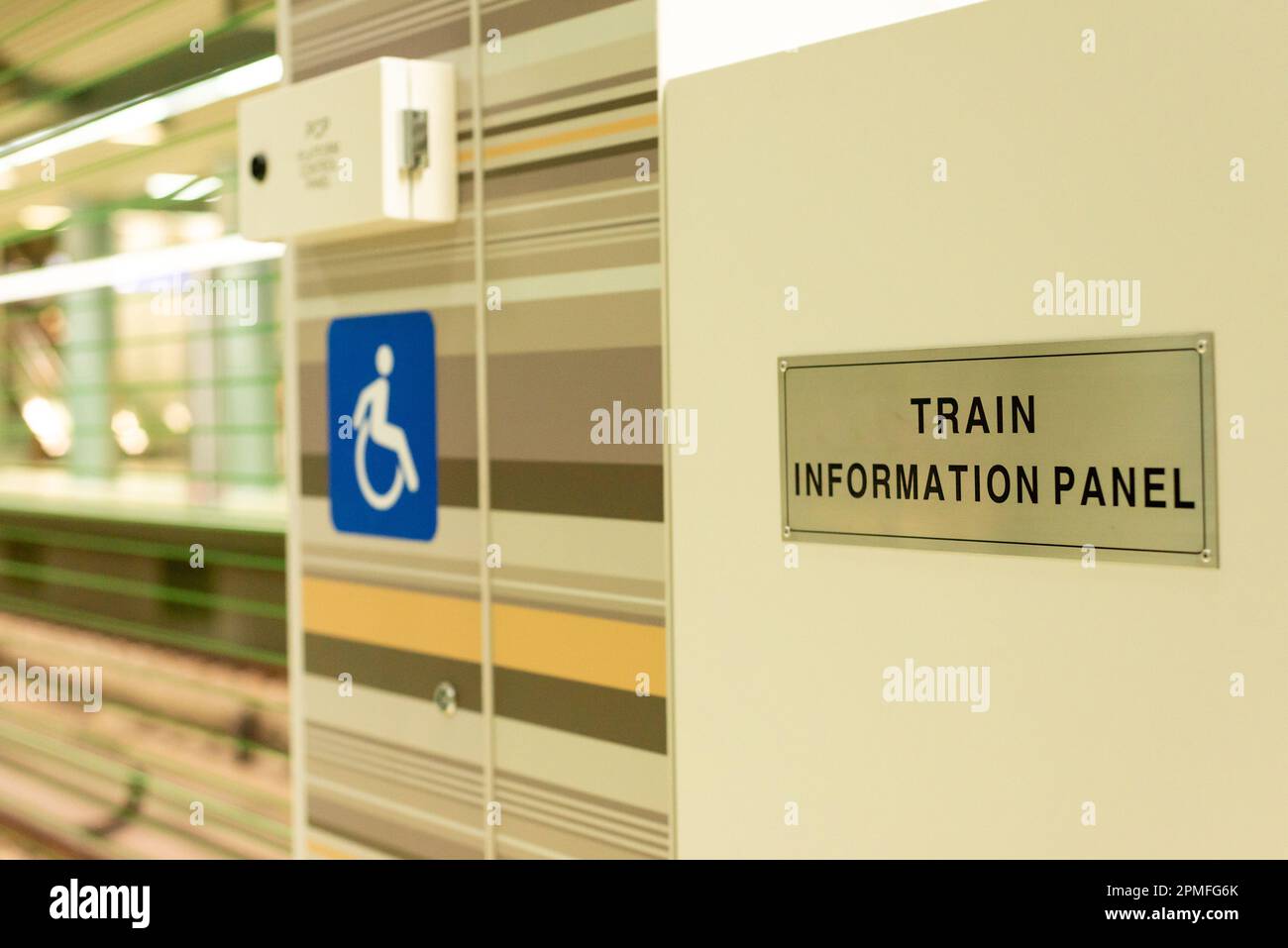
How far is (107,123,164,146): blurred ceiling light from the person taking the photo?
3859 millimetres

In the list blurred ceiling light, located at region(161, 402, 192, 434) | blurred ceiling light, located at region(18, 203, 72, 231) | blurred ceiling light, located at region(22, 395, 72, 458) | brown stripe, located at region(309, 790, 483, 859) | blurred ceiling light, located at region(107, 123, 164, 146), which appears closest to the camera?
brown stripe, located at region(309, 790, 483, 859)

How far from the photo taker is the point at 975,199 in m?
1.39

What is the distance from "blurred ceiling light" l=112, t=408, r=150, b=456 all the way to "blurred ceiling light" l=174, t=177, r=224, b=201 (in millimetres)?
1115

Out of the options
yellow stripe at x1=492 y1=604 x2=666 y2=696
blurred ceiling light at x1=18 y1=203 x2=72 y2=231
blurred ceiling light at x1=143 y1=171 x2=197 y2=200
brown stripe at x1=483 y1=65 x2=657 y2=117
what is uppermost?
blurred ceiling light at x1=18 y1=203 x2=72 y2=231

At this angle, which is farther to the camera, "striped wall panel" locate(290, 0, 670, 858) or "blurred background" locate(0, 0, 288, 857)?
"blurred background" locate(0, 0, 288, 857)

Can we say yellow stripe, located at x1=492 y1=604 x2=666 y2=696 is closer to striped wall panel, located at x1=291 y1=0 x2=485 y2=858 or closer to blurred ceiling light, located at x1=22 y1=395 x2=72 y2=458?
striped wall panel, located at x1=291 y1=0 x2=485 y2=858

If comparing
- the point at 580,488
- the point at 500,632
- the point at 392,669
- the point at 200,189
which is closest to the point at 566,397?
the point at 580,488

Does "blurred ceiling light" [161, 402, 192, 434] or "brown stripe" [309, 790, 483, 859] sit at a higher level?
"blurred ceiling light" [161, 402, 192, 434]

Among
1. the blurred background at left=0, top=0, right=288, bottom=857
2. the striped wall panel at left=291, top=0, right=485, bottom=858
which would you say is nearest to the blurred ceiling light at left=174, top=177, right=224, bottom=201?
the blurred background at left=0, top=0, right=288, bottom=857

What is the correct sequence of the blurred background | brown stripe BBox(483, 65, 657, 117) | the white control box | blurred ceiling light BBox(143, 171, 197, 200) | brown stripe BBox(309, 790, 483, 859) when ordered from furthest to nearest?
blurred ceiling light BBox(143, 171, 197, 200), the blurred background, brown stripe BBox(309, 790, 483, 859), the white control box, brown stripe BBox(483, 65, 657, 117)

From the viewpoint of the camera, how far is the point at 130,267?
173 inches

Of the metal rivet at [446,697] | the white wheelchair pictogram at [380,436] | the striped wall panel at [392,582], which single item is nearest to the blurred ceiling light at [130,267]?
the striped wall panel at [392,582]

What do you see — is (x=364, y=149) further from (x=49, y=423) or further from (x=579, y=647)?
(x=49, y=423)

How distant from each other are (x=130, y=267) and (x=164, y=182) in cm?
41
